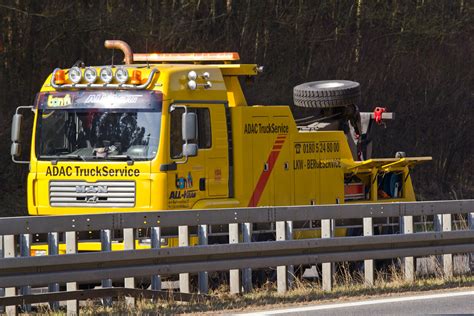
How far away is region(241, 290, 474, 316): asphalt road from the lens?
1130cm

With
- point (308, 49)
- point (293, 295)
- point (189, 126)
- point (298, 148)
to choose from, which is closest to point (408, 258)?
point (293, 295)

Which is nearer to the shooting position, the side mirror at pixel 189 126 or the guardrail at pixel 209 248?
the guardrail at pixel 209 248

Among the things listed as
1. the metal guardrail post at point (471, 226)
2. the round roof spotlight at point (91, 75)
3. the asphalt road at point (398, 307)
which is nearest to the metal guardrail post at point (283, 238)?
the asphalt road at point (398, 307)

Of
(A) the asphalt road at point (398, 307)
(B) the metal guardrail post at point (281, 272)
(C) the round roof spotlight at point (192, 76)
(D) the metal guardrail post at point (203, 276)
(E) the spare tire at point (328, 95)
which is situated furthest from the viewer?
(E) the spare tire at point (328, 95)

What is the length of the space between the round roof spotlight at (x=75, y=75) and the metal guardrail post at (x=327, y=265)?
12.1 feet

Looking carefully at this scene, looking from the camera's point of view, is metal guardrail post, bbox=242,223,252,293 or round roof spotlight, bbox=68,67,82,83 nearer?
metal guardrail post, bbox=242,223,252,293

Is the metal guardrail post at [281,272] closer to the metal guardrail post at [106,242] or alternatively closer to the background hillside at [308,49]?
the metal guardrail post at [106,242]

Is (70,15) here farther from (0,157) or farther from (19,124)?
(19,124)

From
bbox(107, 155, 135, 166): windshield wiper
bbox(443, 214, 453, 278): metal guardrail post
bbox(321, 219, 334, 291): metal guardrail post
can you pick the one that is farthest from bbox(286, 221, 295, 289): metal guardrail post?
bbox(107, 155, 135, 166): windshield wiper

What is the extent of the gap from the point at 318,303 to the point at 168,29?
1602 cm

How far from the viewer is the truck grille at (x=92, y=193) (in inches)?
556

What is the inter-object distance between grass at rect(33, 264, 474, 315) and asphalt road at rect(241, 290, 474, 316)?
43 cm

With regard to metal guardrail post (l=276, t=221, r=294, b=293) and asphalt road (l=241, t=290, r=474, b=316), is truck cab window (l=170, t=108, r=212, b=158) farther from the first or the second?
asphalt road (l=241, t=290, r=474, b=316)

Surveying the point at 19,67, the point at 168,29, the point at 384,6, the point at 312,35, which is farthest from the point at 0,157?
the point at 384,6
